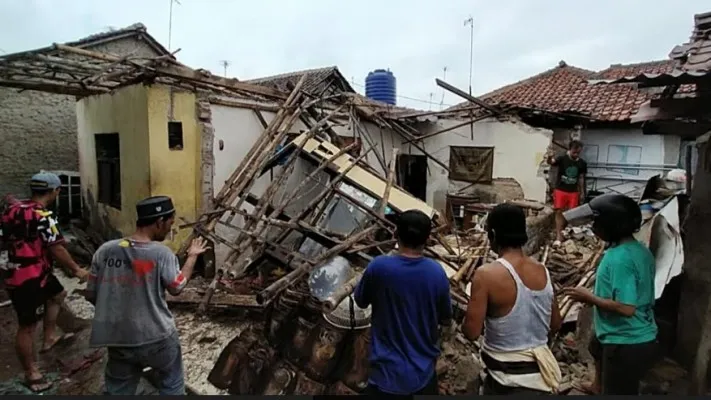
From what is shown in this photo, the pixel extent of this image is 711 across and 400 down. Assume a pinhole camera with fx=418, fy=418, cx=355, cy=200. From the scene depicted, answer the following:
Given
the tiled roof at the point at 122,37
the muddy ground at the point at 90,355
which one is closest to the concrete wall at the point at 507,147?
the muddy ground at the point at 90,355

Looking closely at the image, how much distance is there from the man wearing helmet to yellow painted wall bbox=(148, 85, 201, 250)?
6.31m

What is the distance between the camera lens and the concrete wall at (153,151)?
679cm

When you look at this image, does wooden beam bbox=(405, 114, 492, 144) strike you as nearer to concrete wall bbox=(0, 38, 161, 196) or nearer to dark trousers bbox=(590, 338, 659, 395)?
dark trousers bbox=(590, 338, 659, 395)

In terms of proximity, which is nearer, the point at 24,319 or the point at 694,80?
the point at 694,80

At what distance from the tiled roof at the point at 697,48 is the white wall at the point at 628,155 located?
764 centimetres

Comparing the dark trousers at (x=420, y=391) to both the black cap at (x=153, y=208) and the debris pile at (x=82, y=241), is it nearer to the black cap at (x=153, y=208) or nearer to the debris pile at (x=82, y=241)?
the black cap at (x=153, y=208)

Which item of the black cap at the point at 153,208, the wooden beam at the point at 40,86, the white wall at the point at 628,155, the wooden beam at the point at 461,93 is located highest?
the wooden beam at the point at 461,93

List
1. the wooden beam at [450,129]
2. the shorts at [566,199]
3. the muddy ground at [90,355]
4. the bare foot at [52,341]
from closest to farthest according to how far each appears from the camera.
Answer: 1. the muddy ground at [90,355]
2. the bare foot at [52,341]
3. the shorts at [566,199]
4. the wooden beam at [450,129]

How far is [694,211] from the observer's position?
11.4ft

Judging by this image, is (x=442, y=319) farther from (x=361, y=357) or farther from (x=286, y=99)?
(x=286, y=99)

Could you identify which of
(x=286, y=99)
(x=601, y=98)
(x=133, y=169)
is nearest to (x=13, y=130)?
(x=133, y=169)

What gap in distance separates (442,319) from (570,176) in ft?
23.7

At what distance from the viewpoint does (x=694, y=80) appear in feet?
7.91

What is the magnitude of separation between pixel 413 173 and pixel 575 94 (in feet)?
16.8
